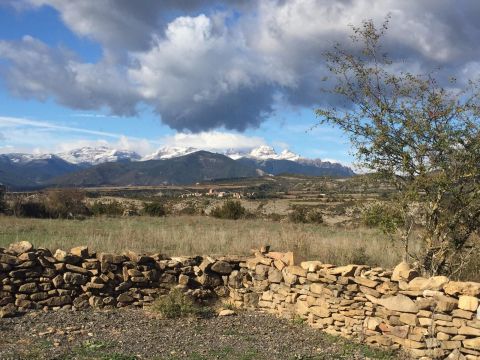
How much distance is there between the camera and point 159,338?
29.1 ft

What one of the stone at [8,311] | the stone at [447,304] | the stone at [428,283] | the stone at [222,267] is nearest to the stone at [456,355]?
the stone at [447,304]

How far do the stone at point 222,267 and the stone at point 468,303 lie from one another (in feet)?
18.8

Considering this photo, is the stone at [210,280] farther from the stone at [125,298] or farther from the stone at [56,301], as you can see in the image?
the stone at [56,301]

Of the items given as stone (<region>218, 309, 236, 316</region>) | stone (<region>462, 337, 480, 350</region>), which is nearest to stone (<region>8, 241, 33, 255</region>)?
stone (<region>218, 309, 236, 316</region>)

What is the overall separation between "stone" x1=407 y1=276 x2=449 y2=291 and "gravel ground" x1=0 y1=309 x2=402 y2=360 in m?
1.18

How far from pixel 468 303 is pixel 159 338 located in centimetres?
510

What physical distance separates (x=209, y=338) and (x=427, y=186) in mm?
4893

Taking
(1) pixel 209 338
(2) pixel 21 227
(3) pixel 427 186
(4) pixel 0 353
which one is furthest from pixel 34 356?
(2) pixel 21 227

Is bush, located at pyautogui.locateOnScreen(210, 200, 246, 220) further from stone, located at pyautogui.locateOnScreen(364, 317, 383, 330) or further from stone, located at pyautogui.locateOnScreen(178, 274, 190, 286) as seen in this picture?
stone, located at pyautogui.locateOnScreen(364, 317, 383, 330)

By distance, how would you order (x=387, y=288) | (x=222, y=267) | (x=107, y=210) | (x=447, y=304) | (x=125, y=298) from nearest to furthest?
(x=447, y=304) → (x=387, y=288) → (x=125, y=298) → (x=222, y=267) → (x=107, y=210)

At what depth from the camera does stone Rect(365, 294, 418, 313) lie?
8352mm

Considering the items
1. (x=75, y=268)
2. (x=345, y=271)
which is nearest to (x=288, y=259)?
(x=345, y=271)

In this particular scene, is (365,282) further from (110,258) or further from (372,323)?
(110,258)

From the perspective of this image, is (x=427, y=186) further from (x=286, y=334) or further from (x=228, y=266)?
(x=228, y=266)
